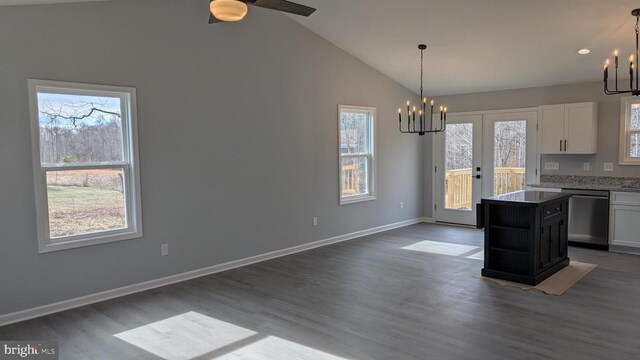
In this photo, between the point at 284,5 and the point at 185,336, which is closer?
the point at 284,5

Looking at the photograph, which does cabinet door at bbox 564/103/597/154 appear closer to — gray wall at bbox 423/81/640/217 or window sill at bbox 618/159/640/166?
gray wall at bbox 423/81/640/217

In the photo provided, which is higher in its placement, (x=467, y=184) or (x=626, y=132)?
(x=626, y=132)

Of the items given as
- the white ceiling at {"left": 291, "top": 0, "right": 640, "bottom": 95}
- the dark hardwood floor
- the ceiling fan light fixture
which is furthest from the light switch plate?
the ceiling fan light fixture

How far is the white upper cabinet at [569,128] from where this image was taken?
6227 millimetres

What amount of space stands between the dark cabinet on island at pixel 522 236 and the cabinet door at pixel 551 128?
1.86 meters

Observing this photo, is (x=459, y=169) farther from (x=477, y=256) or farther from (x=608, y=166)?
(x=477, y=256)

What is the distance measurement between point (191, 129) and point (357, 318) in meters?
2.68

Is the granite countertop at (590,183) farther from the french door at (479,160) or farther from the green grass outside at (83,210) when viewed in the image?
the green grass outside at (83,210)

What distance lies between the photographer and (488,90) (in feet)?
24.3

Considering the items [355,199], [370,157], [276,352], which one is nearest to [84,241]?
[276,352]

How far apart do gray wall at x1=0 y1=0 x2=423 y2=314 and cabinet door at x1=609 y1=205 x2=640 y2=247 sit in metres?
3.41

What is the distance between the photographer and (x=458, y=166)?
7879mm

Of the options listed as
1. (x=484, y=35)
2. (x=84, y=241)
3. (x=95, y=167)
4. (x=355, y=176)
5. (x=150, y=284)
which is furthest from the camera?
(x=355, y=176)

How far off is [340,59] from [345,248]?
280 cm
